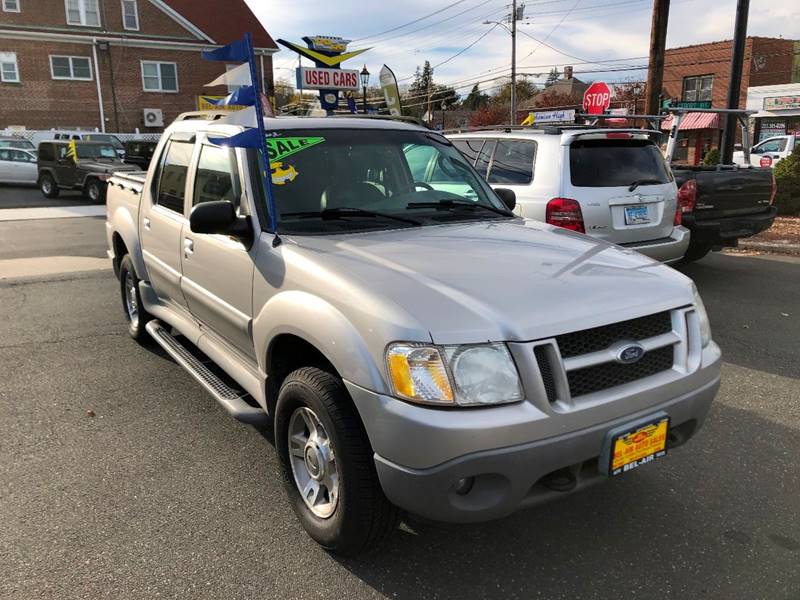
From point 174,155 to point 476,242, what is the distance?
99.1 inches

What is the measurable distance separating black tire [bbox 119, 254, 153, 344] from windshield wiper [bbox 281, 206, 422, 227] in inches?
100

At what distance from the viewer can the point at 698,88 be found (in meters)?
39.8

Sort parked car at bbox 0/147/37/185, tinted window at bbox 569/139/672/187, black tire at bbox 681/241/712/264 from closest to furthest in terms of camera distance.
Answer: tinted window at bbox 569/139/672/187 → black tire at bbox 681/241/712/264 → parked car at bbox 0/147/37/185

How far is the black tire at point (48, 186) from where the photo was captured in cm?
1962

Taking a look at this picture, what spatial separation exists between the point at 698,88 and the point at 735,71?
31.0m

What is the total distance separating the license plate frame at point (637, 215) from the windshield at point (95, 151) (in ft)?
59.8

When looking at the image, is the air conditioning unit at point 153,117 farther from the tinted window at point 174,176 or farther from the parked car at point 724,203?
the tinted window at point 174,176

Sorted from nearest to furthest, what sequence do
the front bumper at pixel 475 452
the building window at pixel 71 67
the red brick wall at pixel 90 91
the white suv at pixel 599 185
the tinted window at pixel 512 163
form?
the front bumper at pixel 475 452 < the white suv at pixel 599 185 < the tinted window at pixel 512 163 < the red brick wall at pixel 90 91 < the building window at pixel 71 67

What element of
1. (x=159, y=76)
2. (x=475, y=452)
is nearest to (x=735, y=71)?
(x=475, y=452)

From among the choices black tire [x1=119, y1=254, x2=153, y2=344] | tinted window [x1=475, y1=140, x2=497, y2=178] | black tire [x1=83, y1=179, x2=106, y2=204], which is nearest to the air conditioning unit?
black tire [x1=83, y1=179, x2=106, y2=204]

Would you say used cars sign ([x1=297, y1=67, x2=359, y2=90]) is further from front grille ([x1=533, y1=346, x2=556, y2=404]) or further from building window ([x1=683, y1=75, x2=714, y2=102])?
building window ([x1=683, y1=75, x2=714, y2=102])

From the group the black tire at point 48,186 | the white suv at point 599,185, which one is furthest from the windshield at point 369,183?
the black tire at point 48,186

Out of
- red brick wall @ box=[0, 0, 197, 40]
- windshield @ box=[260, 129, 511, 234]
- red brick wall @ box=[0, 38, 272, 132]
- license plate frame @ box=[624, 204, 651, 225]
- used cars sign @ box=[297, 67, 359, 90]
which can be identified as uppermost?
red brick wall @ box=[0, 0, 197, 40]

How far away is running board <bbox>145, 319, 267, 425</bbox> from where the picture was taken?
3191mm
